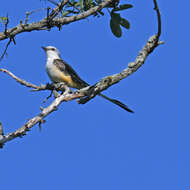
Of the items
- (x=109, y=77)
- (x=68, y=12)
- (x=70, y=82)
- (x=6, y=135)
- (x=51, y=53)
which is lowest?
(x=6, y=135)

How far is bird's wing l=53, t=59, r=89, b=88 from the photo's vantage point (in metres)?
7.24

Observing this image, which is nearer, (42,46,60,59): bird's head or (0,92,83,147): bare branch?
(0,92,83,147): bare branch

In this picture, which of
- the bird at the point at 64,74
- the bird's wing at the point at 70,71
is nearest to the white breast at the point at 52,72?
the bird at the point at 64,74

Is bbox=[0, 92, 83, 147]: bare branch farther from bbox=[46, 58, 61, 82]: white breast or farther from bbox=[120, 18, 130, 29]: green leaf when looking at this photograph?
bbox=[46, 58, 61, 82]: white breast

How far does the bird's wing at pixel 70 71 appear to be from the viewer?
23.8 ft

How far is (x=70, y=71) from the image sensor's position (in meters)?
7.47

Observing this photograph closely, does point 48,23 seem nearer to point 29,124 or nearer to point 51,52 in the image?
point 29,124

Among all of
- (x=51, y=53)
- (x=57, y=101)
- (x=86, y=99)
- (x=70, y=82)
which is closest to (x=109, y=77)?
(x=86, y=99)

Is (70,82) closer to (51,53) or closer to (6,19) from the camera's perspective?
(51,53)

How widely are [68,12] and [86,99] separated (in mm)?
915

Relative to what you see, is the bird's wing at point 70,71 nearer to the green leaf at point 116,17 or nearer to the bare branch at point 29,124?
the green leaf at point 116,17

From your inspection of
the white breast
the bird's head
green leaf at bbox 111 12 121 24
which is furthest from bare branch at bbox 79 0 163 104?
the bird's head

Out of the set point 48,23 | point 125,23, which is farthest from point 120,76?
point 48,23

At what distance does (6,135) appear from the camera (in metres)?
3.29
